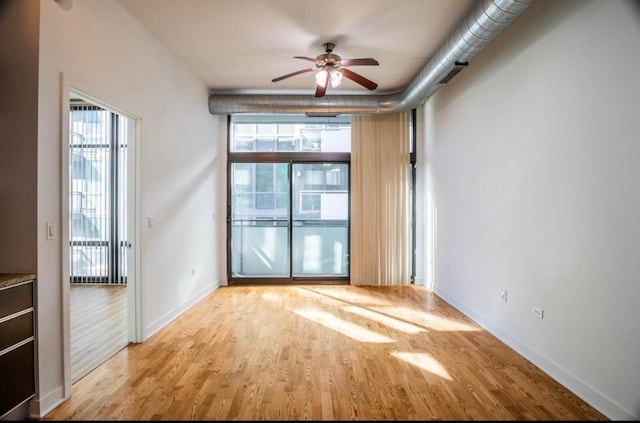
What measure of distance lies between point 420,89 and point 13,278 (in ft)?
13.9

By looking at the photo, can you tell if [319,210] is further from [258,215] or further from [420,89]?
[420,89]

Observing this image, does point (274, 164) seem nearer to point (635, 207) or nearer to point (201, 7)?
point (201, 7)

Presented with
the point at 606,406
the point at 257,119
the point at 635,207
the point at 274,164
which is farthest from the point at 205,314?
the point at 635,207

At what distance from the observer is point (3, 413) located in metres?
1.73

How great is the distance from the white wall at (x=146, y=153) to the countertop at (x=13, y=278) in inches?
2.6

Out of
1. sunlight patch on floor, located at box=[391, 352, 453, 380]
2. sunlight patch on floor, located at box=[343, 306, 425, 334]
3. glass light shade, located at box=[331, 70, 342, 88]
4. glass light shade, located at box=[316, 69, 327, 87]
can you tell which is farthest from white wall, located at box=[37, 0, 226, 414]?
sunlight patch on floor, located at box=[391, 352, 453, 380]

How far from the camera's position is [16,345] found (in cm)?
182

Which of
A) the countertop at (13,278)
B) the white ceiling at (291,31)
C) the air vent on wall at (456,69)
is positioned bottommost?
the countertop at (13,278)

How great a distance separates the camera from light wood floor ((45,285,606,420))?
2002 millimetres

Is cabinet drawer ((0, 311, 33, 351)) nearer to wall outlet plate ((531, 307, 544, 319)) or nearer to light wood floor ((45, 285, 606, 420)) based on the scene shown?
light wood floor ((45, 285, 606, 420))

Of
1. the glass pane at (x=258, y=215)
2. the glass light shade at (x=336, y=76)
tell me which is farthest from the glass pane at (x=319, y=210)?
the glass light shade at (x=336, y=76)

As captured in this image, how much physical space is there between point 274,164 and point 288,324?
2779mm

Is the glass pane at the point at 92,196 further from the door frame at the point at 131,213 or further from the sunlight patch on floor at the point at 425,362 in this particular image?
the sunlight patch on floor at the point at 425,362

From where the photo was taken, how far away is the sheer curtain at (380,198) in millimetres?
5203
